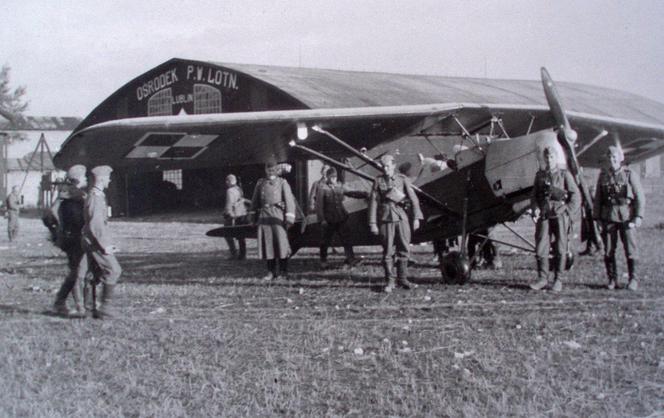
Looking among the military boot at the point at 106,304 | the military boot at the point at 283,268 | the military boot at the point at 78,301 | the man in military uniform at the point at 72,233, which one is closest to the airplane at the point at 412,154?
the man in military uniform at the point at 72,233

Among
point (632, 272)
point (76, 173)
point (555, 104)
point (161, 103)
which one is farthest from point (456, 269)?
point (161, 103)

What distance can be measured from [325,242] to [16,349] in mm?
6754

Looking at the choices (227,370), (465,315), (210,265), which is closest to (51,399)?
(227,370)

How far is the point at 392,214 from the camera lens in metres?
9.51

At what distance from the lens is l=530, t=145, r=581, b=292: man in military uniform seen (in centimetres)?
891

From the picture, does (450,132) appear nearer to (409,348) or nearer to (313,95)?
(409,348)

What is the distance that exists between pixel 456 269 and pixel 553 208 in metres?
1.57

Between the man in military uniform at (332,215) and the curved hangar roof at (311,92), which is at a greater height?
the curved hangar roof at (311,92)

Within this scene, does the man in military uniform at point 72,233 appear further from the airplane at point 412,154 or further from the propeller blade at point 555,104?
the propeller blade at point 555,104

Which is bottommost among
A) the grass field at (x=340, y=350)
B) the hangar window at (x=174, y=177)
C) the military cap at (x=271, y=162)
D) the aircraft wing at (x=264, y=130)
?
the grass field at (x=340, y=350)

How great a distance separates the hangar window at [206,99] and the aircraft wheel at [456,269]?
62.1 feet

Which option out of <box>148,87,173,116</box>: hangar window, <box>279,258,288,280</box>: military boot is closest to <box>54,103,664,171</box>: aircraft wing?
<box>279,258,288,280</box>: military boot

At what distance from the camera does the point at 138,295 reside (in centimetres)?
951

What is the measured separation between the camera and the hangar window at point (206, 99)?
2758 cm
